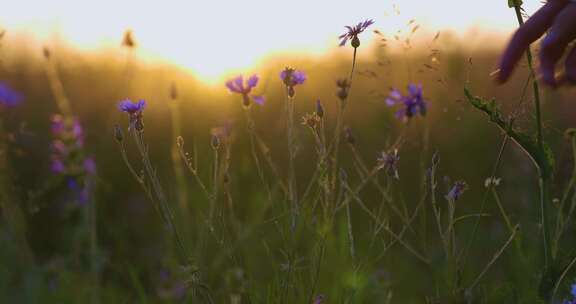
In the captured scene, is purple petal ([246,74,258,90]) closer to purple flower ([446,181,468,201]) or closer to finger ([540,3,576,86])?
purple flower ([446,181,468,201])

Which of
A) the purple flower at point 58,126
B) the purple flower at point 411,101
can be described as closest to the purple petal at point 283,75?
the purple flower at point 411,101

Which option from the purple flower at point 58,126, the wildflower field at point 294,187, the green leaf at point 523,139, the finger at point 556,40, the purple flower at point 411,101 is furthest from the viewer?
the purple flower at point 58,126

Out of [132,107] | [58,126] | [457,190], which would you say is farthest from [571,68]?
[58,126]

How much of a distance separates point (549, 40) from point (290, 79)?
2.06 feet

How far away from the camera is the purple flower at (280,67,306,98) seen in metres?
1.89

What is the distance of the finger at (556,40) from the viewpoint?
1.49 meters

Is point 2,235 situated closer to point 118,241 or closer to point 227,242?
point 118,241

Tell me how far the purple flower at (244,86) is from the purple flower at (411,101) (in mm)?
336

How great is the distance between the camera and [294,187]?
1.91 m

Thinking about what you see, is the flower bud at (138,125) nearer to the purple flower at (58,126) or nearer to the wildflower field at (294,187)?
the wildflower field at (294,187)

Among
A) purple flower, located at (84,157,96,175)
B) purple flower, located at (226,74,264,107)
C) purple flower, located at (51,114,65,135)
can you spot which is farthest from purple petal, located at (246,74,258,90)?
purple flower, located at (51,114,65,135)

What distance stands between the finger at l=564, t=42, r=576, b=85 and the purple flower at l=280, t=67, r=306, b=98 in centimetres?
62

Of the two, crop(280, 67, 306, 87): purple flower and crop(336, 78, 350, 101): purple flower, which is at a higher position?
crop(280, 67, 306, 87): purple flower

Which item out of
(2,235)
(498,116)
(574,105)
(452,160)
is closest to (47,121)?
(2,235)
